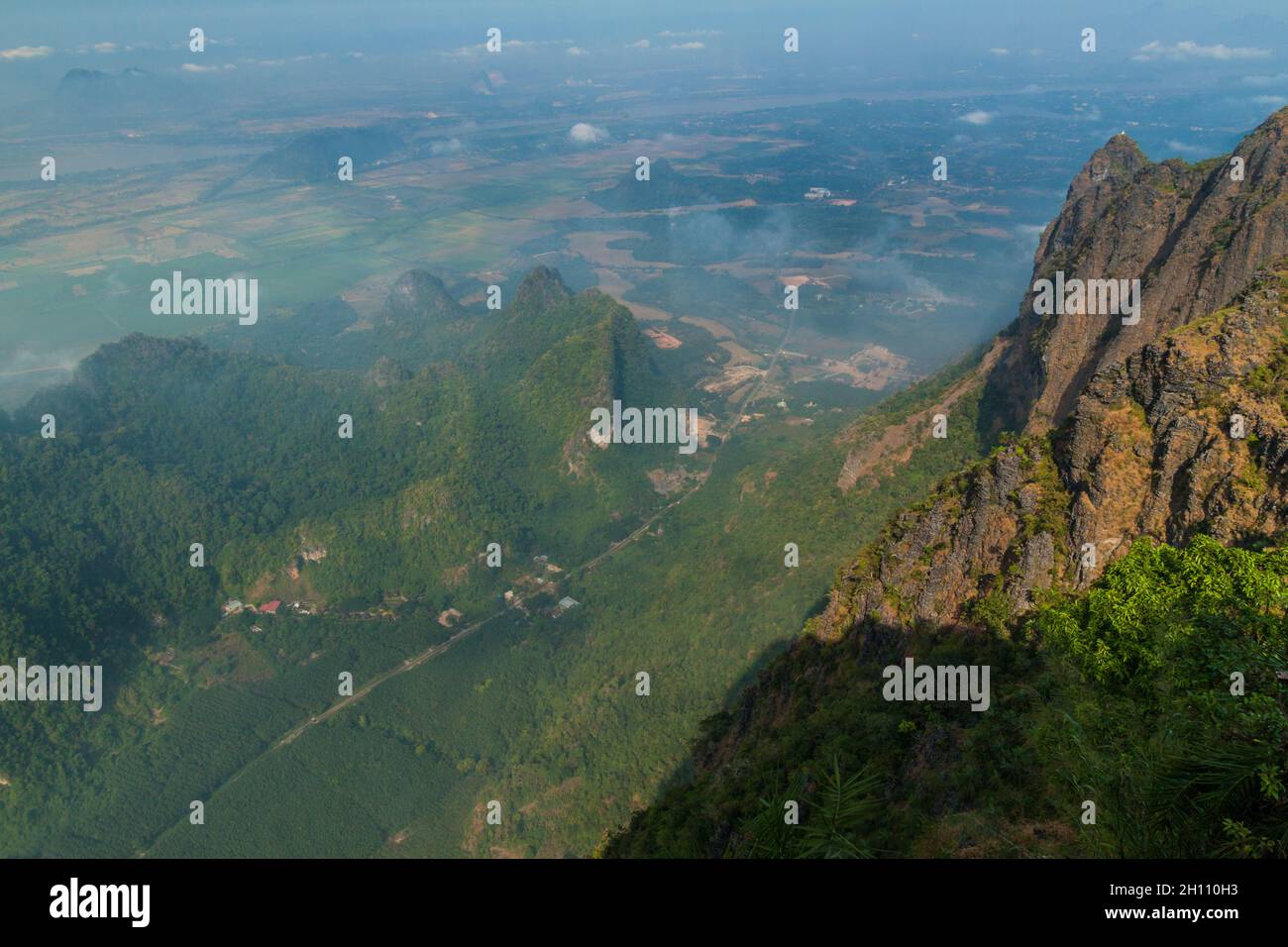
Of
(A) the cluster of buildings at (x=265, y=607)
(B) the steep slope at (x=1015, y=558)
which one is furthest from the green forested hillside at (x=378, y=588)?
(B) the steep slope at (x=1015, y=558)

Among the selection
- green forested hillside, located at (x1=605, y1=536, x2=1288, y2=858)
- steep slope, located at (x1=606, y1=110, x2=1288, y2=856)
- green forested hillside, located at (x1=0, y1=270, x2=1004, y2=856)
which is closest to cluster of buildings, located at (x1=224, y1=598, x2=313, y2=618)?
green forested hillside, located at (x1=0, y1=270, x2=1004, y2=856)

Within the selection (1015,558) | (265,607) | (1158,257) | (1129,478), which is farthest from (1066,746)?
(265,607)

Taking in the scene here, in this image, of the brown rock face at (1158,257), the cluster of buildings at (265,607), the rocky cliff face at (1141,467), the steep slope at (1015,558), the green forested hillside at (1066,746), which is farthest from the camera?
the cluster of buildings at (265,607)

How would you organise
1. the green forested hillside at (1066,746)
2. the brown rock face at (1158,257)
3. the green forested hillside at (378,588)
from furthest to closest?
1. the green forested hillside at (378,588)
2. the brown rock face at (1158,257)
3. the green forested hillside at (1066,746)

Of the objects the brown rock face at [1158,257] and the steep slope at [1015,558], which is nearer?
the steep slope at [1015,558]

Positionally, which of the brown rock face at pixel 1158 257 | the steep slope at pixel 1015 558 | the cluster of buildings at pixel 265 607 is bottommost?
the cluster of buildings at pixel 265 607

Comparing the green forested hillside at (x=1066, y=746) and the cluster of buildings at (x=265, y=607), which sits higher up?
the green forested hillside at (x=1066, y=746)

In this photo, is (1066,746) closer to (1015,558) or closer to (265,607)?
(1015,558)

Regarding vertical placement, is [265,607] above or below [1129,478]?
below

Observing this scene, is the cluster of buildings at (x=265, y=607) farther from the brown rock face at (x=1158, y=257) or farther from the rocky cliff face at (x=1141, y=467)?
the brown rock face at (x=1158, y=257)

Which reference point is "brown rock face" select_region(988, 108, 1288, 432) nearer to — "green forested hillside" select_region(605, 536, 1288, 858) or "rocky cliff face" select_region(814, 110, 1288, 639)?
"rocky cliff face" select_region(814, 110, 1288, 639)
